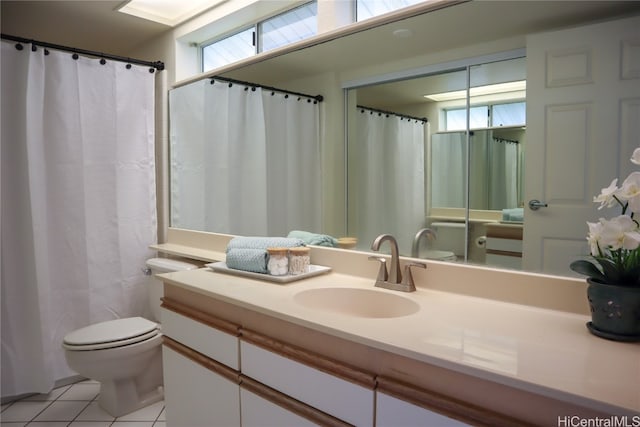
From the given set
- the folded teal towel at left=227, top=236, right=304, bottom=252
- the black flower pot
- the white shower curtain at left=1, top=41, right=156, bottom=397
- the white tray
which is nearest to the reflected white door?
the black flower pot

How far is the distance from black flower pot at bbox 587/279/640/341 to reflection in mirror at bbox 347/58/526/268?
0.36 meters

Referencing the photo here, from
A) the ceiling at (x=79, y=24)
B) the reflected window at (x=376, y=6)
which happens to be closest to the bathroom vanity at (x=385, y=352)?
the reflected window at (x=376, y=6)

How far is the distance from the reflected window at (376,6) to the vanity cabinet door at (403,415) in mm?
1455

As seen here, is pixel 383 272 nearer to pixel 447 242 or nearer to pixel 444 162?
pixel 447 242

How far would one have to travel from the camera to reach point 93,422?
2027 millimetres

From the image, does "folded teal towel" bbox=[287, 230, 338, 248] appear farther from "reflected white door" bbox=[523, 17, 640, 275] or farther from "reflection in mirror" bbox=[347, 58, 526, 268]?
"reflected white door" bbox=[523, 17, 640, 275]

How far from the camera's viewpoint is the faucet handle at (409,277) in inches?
52.6

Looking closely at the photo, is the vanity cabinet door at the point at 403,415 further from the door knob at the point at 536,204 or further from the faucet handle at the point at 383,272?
the door knob at the point at 536,204

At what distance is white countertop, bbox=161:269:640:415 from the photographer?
700mm

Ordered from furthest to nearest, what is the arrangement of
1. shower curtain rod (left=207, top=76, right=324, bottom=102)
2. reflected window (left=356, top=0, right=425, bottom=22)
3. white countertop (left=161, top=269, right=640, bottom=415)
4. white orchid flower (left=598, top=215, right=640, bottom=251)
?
shower curtain rod (left=207, top=76, right=324, bottom=102) < reflected window (left=356, top=0, right=425, bottom=22) < white orchid flower (left=598, top=215, right=640, bottom=251) < white countertop (left=161, top=269, right=640, bottom=415)

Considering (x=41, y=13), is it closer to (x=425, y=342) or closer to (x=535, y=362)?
(x=425, y=342)

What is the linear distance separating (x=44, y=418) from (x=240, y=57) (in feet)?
7.29

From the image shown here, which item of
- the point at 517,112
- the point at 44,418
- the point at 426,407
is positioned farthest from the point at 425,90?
the point at 44,418

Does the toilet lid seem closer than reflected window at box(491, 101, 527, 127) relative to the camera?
No
